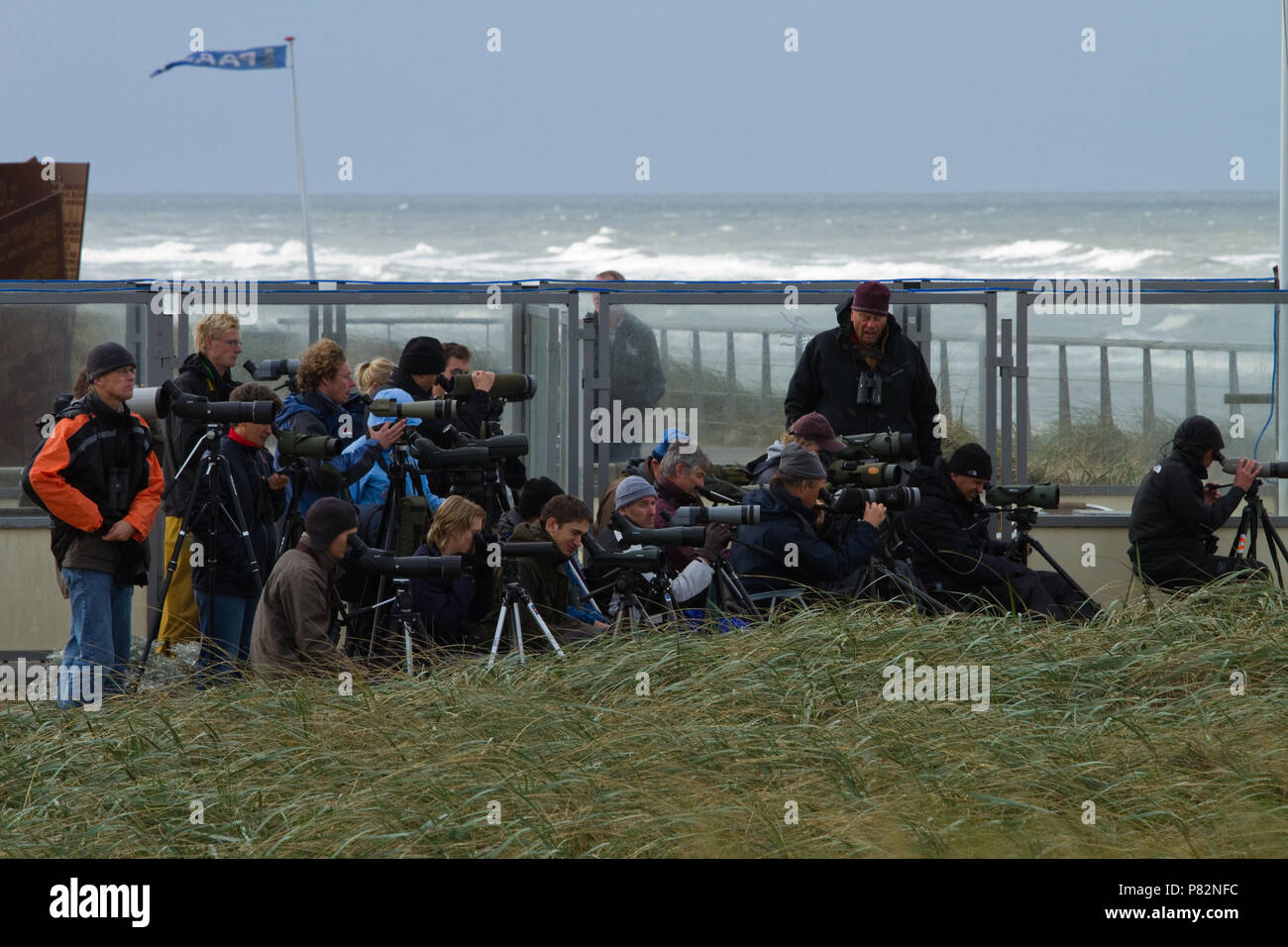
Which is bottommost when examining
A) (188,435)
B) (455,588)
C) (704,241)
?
(455,588)

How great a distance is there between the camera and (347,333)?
31.6 feet

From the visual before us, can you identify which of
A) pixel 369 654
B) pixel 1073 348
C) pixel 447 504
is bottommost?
pixel 369 654

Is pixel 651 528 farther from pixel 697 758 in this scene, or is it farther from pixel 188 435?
pixel 697 758

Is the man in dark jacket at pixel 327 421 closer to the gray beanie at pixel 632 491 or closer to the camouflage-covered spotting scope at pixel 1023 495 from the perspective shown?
the gray beanie at pixel 632 491

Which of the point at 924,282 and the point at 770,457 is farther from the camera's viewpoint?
the point at 924,282

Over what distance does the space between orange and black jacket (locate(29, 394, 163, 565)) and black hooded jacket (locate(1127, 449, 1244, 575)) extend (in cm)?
510

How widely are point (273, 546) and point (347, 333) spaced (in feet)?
6.28

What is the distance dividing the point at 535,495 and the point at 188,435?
5.66 feet

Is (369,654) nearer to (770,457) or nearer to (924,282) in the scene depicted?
(770,457)

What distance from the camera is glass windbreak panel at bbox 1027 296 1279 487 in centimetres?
972

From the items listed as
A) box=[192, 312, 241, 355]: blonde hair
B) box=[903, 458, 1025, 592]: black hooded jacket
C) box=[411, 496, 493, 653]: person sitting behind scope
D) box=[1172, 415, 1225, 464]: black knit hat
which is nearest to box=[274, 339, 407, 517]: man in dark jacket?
box=[192, 312, 241, 355]: blonde hair

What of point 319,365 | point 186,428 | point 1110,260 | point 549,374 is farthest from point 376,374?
point 1110,260

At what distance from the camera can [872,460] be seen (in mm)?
8484

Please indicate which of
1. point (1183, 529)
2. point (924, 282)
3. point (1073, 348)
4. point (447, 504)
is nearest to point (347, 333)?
point (447, 504)
